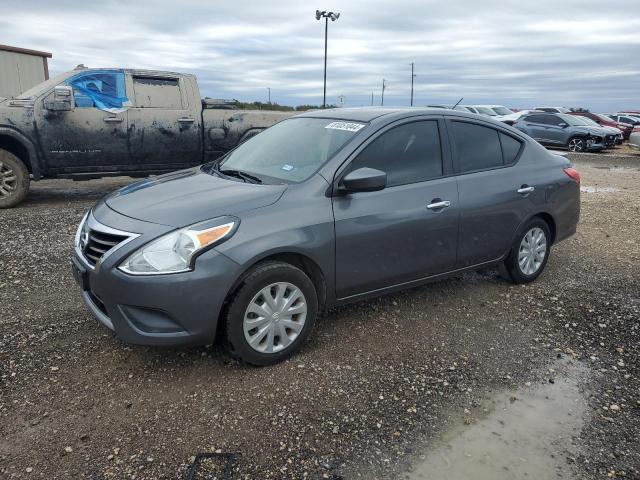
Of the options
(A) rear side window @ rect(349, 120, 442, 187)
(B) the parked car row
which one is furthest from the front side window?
(B) the parked car row

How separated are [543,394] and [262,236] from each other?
1.95 metres

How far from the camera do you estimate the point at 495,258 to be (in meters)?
4.66

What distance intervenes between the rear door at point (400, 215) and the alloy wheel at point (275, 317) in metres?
0.37

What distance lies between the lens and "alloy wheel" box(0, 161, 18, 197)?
7449mm

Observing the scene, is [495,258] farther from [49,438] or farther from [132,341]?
[49,438]

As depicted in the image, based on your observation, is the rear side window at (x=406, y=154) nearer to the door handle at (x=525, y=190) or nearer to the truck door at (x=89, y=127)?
the door handle at (x=525, y=190)

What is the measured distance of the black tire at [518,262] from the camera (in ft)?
15.7

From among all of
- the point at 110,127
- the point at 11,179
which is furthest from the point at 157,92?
the point at 11,179

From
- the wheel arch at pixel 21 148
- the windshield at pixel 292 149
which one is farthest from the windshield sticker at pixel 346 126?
the wheel arch at pixel 21 148

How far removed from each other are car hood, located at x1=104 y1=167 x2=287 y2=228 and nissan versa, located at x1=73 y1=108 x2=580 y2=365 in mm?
13

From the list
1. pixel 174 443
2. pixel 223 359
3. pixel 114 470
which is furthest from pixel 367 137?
pixel 114 470

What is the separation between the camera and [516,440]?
110 inches

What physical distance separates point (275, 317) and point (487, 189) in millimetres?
2157

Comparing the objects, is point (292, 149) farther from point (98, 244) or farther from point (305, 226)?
point (98, 244)
